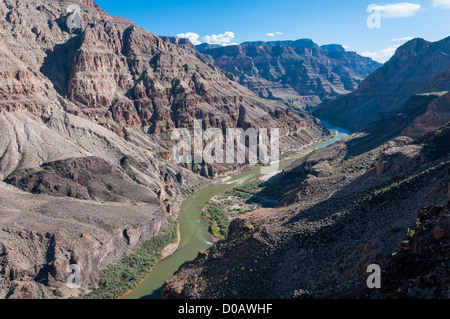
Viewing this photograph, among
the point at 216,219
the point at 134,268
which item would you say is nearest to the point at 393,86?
the point at 216,219

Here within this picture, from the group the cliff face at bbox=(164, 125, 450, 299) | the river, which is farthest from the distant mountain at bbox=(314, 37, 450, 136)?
the cliff face at bbox=(164, 125, 450, 299)

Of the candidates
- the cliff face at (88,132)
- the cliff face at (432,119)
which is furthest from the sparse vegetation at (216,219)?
the cliff face at (432,119)

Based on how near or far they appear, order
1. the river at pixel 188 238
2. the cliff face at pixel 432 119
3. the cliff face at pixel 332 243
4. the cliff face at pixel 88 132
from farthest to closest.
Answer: the cliff face at pixel 432 119 < the cliff face at pixel 88 132 < the river at pixel 188 238 < the cliff face at pixel 332 243

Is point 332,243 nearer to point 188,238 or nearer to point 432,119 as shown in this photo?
point 188,238

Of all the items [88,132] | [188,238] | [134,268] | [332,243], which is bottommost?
[134,268]

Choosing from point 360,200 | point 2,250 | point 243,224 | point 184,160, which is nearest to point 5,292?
point 2,250

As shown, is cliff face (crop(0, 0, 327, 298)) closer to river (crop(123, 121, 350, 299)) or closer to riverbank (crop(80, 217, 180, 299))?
riverbank (crop(80, 217, 180, 299))

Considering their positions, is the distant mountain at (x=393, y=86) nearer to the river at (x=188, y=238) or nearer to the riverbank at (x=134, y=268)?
the river at (x=188, y=238)
